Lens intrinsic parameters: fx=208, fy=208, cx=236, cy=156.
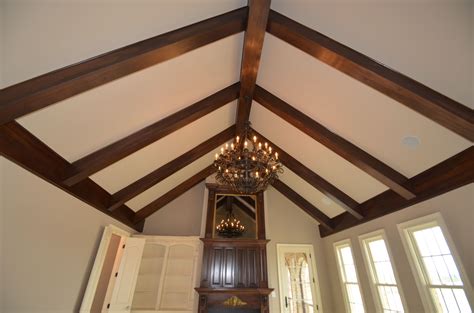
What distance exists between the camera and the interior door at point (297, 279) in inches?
220

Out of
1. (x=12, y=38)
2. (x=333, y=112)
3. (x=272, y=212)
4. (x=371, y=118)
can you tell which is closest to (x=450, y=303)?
(x=371, y=118)

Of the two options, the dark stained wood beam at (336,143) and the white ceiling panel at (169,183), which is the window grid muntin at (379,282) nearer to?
the dark stained wood beam at (336,143)

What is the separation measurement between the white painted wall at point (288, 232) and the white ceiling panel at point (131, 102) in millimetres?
4322

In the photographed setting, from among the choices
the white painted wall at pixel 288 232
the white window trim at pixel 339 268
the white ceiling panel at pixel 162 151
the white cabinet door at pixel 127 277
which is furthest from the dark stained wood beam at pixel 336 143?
the white cabinet door at pixel 127 277

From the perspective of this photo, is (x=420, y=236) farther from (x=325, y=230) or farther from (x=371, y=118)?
(x=325, y=230)

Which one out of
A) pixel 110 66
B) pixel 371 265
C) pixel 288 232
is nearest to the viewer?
pixel 110 66

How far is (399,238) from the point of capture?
3777 mm

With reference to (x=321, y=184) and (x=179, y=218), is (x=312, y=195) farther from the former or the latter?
(x=179, y=218)

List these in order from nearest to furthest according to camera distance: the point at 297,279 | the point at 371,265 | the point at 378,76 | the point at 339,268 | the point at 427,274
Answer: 1. the point at 378,76
2. the point at 427,274
3. the point at 371,265
4. the point at 339,268
5. the point at 297,279

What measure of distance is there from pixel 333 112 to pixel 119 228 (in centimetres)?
515

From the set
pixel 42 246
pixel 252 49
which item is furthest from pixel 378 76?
pixel 42 246

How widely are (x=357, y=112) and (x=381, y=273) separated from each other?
11.3ft

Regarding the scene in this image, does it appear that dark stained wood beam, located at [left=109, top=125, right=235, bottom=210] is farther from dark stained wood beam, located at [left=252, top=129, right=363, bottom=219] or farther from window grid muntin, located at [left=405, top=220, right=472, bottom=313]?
window grid muntin, located at [left=405, top=220, right=472, bottom=313]

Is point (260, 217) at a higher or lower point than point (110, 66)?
lower
